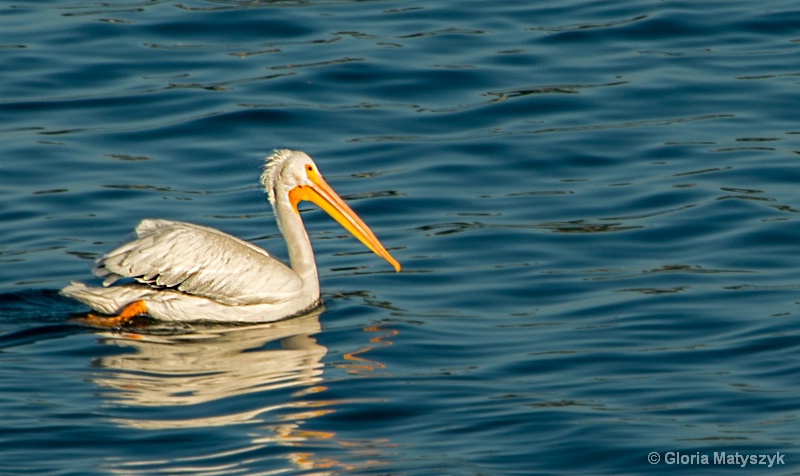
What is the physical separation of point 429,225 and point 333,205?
1157mm

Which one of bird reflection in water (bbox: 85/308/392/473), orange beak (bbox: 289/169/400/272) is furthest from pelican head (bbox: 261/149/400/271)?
bird reflection in water (bbox: 85/308/392/473)

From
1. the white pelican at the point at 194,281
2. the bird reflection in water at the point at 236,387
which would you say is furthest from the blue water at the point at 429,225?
the white pelican at the point at 194,281

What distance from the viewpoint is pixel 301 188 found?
9.55m

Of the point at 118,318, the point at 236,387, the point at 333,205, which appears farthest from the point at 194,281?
the point at 236,387

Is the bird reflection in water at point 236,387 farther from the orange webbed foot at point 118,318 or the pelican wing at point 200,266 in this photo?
the pelican wing at point 200,266

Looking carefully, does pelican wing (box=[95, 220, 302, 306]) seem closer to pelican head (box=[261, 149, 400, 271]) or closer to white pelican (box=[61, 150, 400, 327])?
white pelican (box=[61, 150, 400, 327])

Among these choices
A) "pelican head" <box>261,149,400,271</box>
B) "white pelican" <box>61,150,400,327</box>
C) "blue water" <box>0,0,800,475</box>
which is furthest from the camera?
"pelican head" <box>261,149,400,271</box>

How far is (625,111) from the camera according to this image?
13.1m

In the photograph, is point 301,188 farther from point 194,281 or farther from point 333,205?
point 194,281

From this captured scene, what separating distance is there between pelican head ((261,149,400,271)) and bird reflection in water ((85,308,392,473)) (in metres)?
0.68

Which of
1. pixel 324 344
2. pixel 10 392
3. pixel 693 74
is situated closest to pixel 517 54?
pixel 693 74

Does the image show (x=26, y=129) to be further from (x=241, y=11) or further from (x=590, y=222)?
(x=590, y=222)

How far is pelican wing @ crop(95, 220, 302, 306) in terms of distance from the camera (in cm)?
884

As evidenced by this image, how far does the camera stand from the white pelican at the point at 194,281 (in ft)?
29.0
